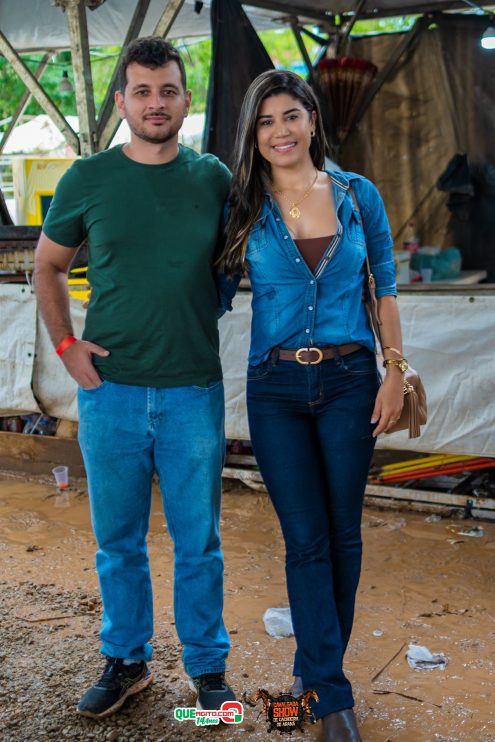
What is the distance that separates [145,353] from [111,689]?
1.21 m

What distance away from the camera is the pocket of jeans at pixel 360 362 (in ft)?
8.78

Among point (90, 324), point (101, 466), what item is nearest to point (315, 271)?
point (90, 324)

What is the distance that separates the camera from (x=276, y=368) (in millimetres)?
2697

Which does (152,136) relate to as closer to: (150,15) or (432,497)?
(432,497)

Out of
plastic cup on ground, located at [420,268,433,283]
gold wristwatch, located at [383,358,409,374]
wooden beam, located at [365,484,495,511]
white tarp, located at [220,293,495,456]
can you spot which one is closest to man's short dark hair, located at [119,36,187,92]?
gold wristwatch, located at [383,358,409,374]

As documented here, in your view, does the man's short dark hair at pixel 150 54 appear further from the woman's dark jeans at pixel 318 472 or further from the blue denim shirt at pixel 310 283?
the woman's dark jeans at pixel 318 472

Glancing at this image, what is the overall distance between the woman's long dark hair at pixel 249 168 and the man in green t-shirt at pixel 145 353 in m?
0.08

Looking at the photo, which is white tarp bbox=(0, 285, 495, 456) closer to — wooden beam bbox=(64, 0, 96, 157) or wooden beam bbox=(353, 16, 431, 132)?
wooden beam bbox=(64, 0, 96, 157)

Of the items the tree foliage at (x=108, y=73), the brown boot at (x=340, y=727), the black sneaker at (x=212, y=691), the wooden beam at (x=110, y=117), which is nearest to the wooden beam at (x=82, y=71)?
the wooden beam at (x=110, y=117)

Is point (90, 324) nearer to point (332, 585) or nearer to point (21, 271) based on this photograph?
point (332, 585)

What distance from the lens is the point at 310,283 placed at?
8.63 ft

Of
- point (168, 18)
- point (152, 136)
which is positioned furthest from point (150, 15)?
point (152, 136)

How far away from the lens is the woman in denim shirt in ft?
8.73

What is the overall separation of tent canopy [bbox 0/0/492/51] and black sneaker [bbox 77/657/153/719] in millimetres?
5743
